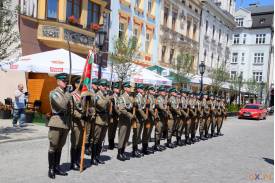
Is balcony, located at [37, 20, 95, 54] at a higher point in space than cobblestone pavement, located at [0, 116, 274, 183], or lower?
higher

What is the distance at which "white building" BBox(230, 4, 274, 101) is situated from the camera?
62.1m

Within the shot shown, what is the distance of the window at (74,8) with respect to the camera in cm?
2178

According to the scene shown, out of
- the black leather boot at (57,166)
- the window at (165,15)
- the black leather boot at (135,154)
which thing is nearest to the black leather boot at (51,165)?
the black leather boot at (57,166)

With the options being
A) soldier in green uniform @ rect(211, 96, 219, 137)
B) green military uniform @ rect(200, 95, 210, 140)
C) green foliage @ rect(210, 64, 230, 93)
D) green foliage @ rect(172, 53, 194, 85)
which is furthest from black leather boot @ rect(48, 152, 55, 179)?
green foliage @ rect(210, 64, 230, 93)

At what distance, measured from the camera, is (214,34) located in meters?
46.3

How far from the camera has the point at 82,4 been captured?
22609 mm

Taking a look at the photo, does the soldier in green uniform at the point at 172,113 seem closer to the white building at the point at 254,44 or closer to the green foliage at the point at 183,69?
the green foliage at the point at 183,69

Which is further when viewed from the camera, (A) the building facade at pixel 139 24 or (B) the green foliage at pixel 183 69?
(B) the green foliage at pixel 183 69

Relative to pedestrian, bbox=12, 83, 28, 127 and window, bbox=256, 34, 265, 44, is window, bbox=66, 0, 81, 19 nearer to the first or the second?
pedestrian, bbox=12, 83, 28, 127

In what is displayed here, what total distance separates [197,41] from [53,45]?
22396mm

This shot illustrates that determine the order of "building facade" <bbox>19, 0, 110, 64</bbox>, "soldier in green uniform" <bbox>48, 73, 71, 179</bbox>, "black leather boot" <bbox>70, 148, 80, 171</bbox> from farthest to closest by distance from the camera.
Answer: "building facade" <bbox>19, 0, 110, 64</bbox> < "black leather boot" <bbox>70, 148, 80, 171</bbox> < "soldier in green uniform" <bbox>48, 73, 71, 179</bbox>

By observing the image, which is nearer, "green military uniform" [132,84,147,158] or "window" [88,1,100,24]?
"green military uniform" [132,84,147,158]

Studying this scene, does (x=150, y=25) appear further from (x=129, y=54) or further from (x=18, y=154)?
(x=18, y=154)

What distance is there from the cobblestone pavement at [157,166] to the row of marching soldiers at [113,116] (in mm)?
420
